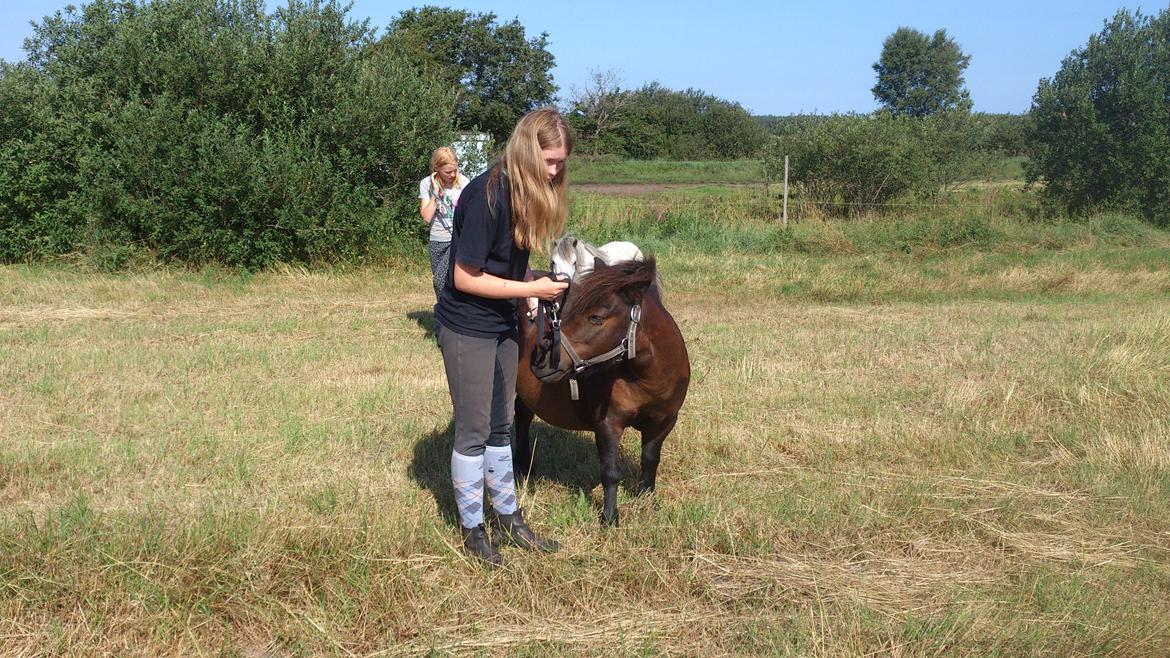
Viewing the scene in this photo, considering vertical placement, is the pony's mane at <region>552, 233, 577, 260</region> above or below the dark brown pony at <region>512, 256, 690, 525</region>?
above

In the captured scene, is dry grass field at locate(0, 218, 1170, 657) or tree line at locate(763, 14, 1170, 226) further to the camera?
tree line at locate(763, 14, 1170, 226)

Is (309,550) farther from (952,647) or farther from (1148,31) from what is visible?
(1148,31)

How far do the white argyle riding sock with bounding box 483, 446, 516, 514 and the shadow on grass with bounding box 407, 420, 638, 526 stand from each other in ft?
1.73

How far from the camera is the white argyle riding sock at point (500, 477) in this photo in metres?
4.09

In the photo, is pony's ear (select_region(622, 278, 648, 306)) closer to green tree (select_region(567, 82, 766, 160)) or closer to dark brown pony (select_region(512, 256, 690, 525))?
dark brown pony (select_region(512, 256, 690, 525))

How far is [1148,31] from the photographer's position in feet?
61.5

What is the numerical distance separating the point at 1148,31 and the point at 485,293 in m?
20.5

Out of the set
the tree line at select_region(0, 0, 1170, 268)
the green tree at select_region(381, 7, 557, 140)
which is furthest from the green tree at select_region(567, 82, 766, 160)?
the tree line at select_region(0, 0, 1170, 268)

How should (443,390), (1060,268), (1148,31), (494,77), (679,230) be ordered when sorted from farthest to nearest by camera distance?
(494,77) < (1148,31) < (679,230) < (1060,268) < (443,390)

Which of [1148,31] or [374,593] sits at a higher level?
[1148,31]

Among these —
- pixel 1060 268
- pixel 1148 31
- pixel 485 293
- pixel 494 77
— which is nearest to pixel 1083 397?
pixel 485 293

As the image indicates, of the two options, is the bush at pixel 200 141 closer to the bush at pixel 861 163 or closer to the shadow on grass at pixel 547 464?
the shadow on grass at pixel 547 464

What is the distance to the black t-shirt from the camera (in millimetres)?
3492

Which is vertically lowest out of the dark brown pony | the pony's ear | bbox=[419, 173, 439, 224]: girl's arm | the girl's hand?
the dark brown pony
